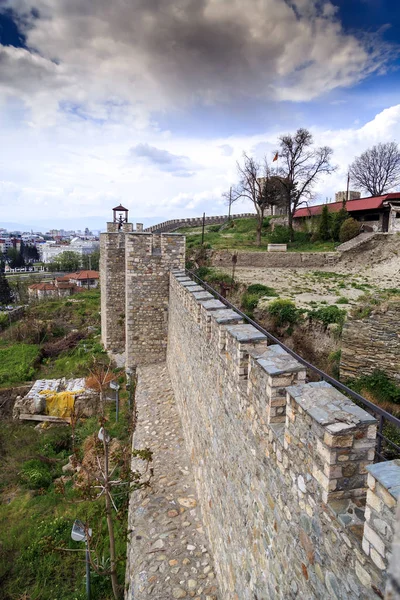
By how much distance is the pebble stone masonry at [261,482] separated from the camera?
6.94ft

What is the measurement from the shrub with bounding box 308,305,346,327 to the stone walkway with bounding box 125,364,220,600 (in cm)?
472

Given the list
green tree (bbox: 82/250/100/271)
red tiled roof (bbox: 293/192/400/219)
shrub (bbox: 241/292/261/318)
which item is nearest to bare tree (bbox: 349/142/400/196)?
red tiled roof (bbox: 293/192/400/219)

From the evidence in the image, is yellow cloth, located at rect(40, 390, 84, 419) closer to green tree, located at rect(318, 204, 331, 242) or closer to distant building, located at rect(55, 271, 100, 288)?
green tree, located at rect(318, 204, 331, 242)

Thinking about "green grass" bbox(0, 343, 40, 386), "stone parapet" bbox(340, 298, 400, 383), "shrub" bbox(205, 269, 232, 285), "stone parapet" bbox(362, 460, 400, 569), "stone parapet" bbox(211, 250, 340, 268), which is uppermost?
"stone parapet" bbox(211, 250, 340, 268)

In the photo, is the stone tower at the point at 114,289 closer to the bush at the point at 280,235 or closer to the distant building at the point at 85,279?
the bush at the point at 280,235

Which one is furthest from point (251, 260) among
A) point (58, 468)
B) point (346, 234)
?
point (58, 468)

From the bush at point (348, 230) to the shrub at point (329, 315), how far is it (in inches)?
519

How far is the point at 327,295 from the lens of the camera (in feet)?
42.4

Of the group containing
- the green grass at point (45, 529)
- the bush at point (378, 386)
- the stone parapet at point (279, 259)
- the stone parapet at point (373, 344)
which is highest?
the stone parapet at point (279, 259)

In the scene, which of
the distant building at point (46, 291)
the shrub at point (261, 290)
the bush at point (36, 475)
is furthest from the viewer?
the distant building at point (46, 291)

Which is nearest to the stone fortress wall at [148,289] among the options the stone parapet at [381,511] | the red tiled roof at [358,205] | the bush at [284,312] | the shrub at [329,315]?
the bush at [284,312]

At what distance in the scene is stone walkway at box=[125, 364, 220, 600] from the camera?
472cm

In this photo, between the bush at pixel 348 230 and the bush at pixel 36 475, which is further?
the bush at pixel 348 230

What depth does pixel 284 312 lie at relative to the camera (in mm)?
10844
